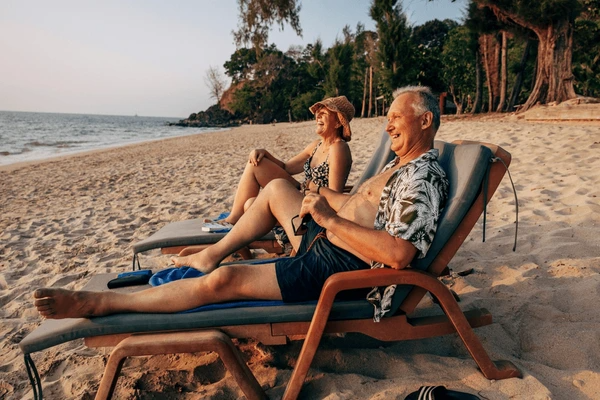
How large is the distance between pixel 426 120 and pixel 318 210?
79cm

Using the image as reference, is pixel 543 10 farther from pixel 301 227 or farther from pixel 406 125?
pixel 301 227

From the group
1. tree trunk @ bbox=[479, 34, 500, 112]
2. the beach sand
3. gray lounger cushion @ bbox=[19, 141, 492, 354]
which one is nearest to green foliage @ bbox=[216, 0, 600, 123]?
tree trunk @ bbox=[479, 34, 500, 112]

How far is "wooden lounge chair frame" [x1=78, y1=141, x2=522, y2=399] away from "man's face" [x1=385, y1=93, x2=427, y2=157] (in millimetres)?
384

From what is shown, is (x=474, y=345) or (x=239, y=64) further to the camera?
(x=239, y=64)

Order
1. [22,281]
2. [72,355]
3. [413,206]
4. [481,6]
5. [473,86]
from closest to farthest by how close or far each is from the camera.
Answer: [413,206], [72,355], [22,281], [481,6], [473,86]

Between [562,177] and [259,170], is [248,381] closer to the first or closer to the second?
[259,170]

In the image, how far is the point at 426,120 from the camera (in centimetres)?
231

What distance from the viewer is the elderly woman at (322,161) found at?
363 centimetres

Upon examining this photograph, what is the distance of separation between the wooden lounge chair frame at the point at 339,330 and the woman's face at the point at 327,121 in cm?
174

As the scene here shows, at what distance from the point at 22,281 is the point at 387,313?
3.43 m

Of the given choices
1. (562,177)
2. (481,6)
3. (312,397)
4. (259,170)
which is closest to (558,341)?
(312,397)

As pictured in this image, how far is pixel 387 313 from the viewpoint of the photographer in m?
2.06

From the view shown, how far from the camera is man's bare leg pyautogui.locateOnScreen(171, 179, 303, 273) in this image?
274cm

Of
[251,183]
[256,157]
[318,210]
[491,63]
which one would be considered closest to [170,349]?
[318,210]
